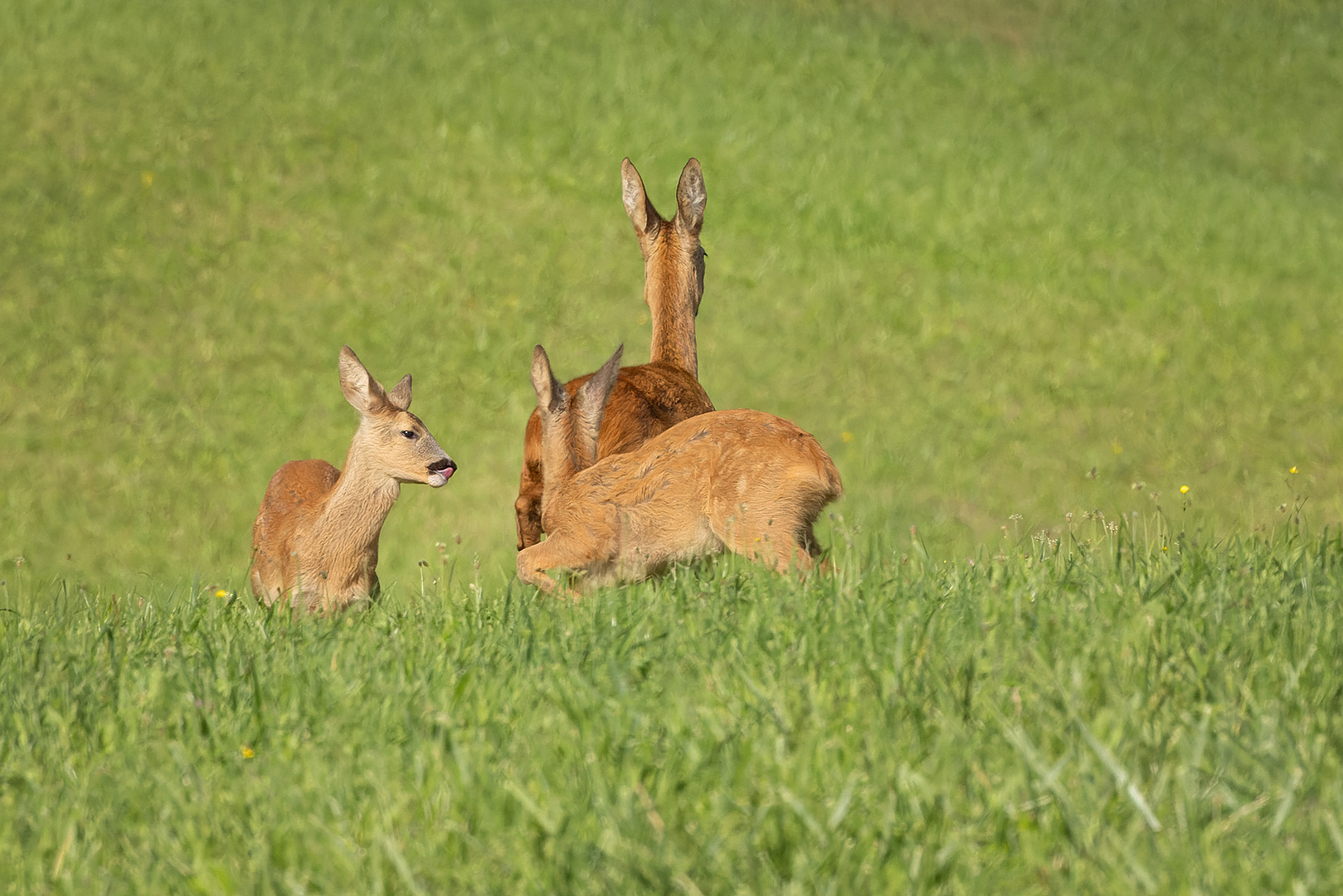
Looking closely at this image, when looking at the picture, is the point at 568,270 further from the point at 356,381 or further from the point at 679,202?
the point at 356,381

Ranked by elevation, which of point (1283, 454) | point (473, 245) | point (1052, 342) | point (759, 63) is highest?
point (759, 63)

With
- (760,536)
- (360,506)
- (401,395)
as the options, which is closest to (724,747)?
(760,536)

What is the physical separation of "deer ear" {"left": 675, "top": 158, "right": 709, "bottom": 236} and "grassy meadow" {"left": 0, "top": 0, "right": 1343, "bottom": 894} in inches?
85.3

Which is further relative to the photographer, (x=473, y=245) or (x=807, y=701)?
(x=473, y=245)

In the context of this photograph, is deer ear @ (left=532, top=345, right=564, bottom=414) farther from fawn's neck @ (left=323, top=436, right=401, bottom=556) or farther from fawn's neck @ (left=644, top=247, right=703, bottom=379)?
fawn's neck @ (left=644, top=247, right=703, bottom=379)

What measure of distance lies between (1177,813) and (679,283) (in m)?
5.43

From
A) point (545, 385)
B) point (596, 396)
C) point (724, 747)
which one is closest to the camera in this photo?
point (724, 747)

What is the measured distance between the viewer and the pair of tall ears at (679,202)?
313 inches

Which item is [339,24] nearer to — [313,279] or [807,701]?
[313,279]

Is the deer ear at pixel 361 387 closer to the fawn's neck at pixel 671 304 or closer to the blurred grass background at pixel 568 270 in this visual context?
the fawn's neck at pixel 671 304

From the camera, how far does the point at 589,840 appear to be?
3012 millimetres

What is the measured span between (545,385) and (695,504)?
3.59 ft

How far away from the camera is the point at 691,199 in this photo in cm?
802

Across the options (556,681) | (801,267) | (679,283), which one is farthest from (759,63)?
(556,681)
